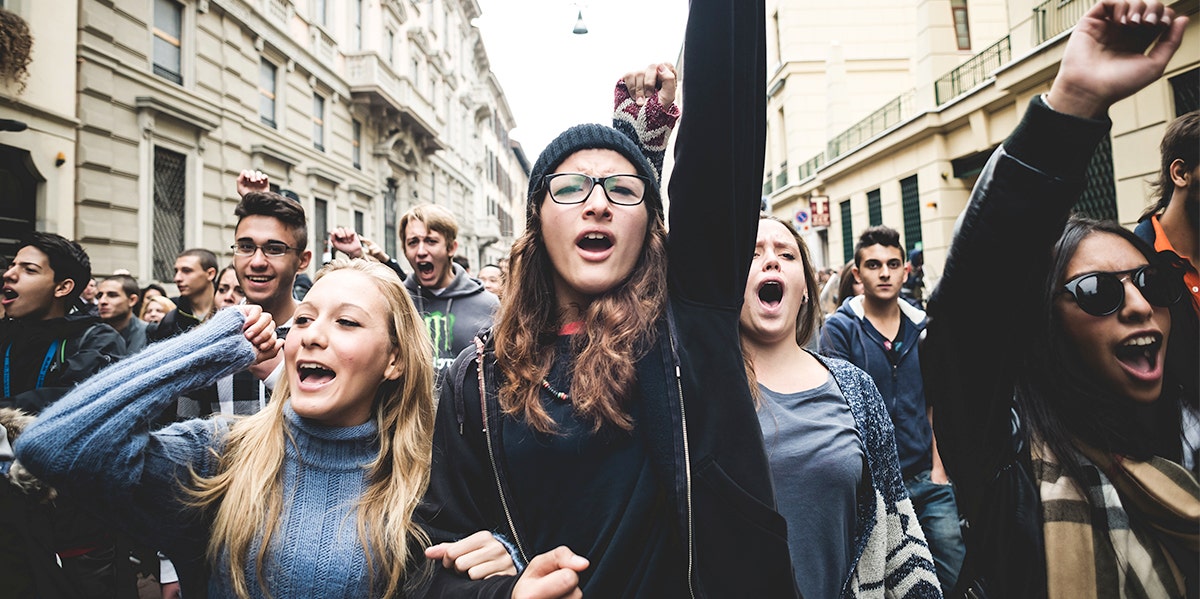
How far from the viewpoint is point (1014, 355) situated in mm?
1365

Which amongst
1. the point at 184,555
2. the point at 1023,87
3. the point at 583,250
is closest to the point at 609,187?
the point at 583,250

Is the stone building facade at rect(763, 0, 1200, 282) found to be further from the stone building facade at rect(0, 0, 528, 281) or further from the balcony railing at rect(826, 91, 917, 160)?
the stone building facade at rect(0, 0, 528, 281)

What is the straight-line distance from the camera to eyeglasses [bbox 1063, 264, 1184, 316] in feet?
4.63

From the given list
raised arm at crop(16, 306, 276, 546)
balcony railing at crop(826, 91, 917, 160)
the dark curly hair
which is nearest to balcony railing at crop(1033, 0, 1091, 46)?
balcony railing at crop(826, 91, 917, 160)

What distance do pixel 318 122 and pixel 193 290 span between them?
44.6 ft

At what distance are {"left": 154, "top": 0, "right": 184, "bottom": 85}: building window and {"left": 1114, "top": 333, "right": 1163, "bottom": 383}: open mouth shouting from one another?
1331cm

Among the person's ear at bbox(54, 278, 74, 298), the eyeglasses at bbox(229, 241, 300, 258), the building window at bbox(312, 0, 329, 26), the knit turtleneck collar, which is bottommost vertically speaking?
the knit turtleneck collar

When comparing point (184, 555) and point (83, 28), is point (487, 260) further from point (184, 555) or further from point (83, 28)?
point (184, 555)

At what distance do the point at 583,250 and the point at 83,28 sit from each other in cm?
1105

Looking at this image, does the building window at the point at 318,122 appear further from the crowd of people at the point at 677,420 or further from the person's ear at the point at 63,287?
the crowd of people at the point at 677,420

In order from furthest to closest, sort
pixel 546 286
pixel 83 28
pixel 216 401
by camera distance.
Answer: pixel 83 28 < pixel 216 401 < pixel 546 286

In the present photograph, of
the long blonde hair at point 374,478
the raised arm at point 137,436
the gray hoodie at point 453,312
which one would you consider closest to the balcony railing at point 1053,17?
the gray hoodie at point 453,312

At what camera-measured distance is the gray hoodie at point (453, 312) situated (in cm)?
449

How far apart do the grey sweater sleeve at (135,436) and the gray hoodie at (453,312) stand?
2514 millimetres
